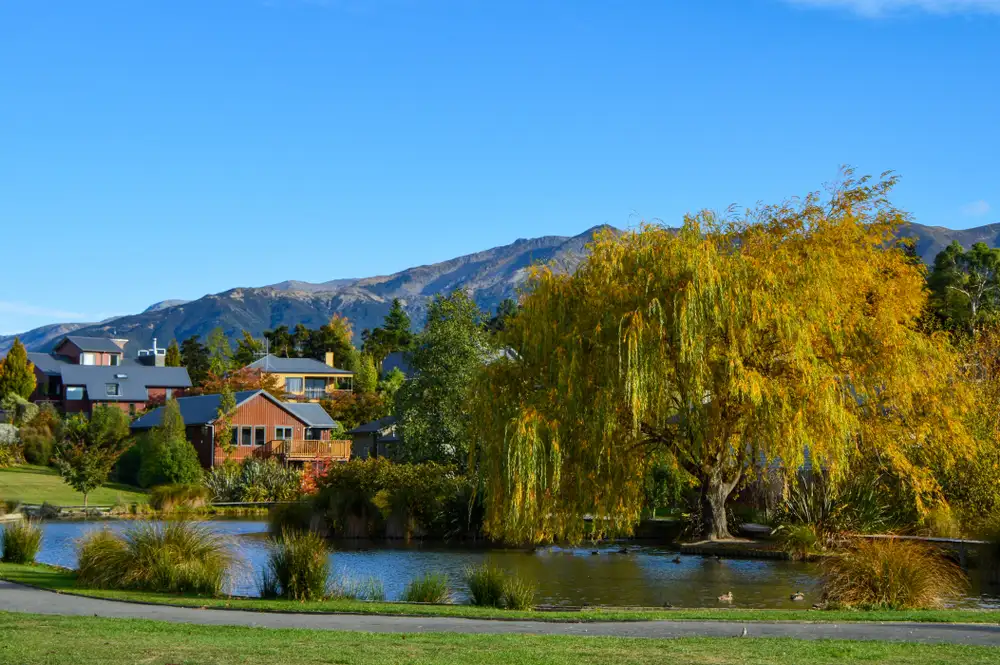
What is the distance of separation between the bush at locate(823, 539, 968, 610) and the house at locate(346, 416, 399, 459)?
139 ft

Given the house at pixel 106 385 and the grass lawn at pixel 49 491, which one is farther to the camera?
the house at pixel 106 385

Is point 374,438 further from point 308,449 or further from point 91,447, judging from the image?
point 91,447

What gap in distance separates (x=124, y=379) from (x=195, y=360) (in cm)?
2115

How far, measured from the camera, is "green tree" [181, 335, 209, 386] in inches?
3959

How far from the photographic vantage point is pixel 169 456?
59875 millimetres

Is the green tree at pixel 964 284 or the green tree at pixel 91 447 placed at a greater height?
the green tree at pixel 964 284

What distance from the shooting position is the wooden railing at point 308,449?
65688 millimetres

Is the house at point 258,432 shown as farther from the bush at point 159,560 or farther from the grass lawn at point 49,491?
the bush at point 159,560

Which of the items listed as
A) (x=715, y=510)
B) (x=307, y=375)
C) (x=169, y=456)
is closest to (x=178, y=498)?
(x=169, y=456)

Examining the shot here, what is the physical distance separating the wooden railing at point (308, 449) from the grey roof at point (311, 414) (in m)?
3.10

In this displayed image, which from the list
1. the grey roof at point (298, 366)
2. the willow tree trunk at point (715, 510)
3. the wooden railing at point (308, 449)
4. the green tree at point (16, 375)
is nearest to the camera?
the willow tree trunk at point (715, 510)

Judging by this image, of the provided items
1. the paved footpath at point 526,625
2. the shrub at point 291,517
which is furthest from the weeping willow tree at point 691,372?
the shrub at point 291,517

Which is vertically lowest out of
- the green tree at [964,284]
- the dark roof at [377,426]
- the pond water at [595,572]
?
the pond water at [595,572]

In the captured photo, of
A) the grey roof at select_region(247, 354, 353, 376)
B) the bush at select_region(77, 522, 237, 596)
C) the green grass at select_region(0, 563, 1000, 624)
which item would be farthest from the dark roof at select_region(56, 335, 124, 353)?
the green grass at select_region(0, 563, 1000, 624)
